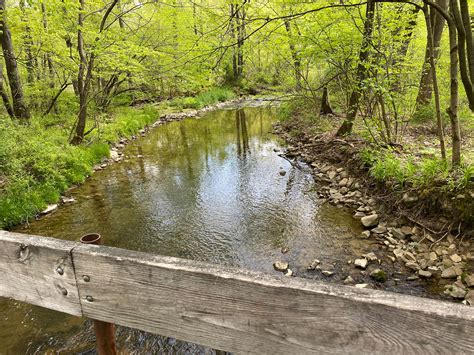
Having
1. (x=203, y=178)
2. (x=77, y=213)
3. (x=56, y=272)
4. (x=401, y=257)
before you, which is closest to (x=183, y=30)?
(x=203, y=178)

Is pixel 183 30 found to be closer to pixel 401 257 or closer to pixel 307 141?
pixel 307 141

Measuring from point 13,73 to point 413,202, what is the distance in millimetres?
10330

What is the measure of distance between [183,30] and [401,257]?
47.8ft

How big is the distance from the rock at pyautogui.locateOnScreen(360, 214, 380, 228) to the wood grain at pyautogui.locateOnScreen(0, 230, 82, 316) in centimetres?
529

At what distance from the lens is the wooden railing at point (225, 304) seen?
837 mm

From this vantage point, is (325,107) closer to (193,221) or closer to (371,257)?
(193,221)

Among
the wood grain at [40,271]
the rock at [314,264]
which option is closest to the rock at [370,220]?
the rock at [314,264]

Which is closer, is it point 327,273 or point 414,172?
point 327,273

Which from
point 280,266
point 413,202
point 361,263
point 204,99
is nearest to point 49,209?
point 280,266

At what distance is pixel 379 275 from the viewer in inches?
168

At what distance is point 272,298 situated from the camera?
3.09 ft

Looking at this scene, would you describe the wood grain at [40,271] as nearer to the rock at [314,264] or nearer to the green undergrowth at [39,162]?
the rock at [314,264]

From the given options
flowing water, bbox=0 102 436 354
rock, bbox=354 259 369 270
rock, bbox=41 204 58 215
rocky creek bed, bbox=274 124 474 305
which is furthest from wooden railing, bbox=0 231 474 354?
rock, bbox=41 204 58 215

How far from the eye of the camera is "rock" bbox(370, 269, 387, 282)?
4.25 m
